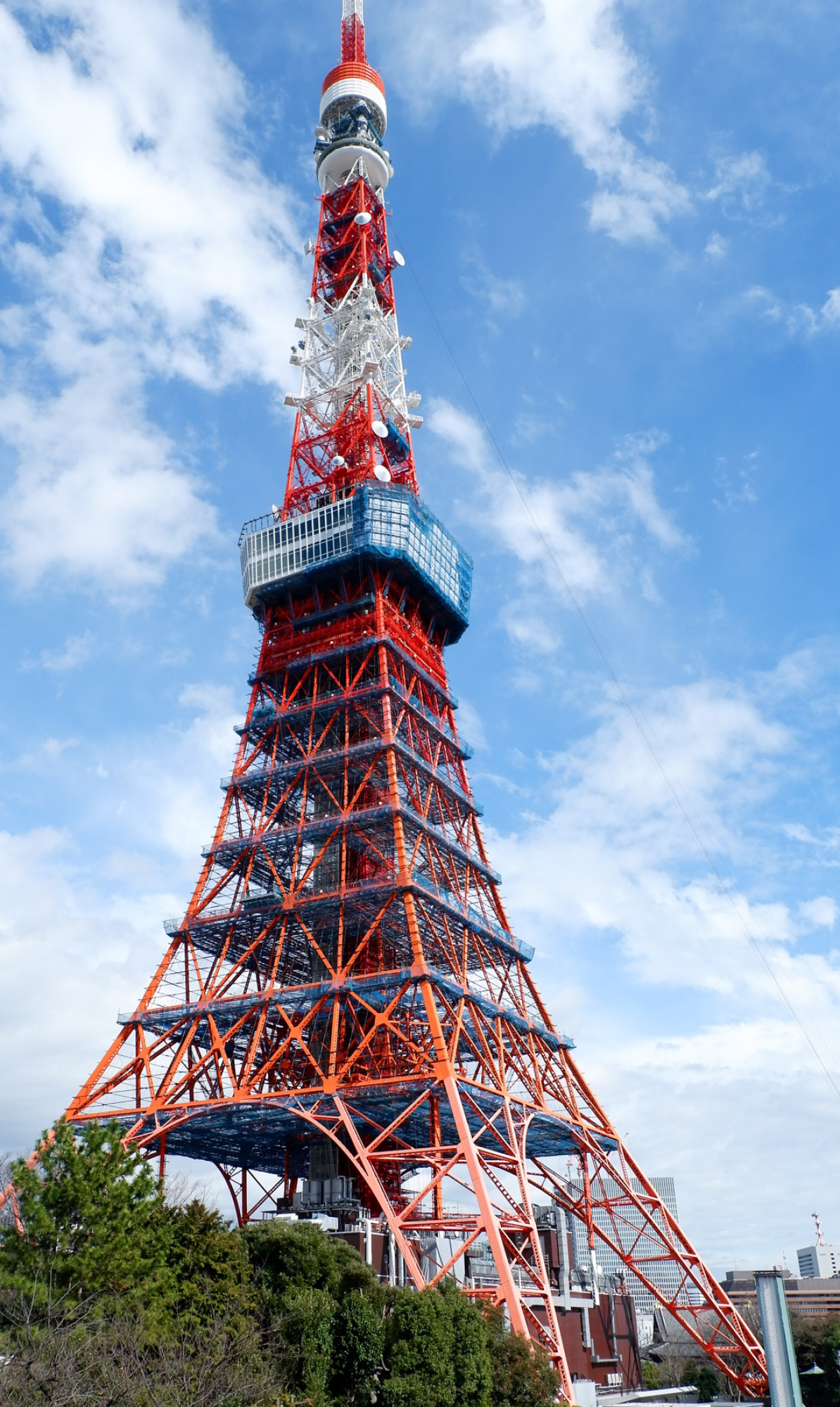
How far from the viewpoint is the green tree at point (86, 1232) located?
88.3 feet

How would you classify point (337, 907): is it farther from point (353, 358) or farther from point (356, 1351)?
point (353, 358)

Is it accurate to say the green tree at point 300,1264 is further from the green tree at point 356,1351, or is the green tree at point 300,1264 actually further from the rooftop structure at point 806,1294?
the rooftop structure at point 806,1294

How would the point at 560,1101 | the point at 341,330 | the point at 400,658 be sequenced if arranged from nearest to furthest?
the point at 560,1101 → the point at 400,658 → the point at 341,330

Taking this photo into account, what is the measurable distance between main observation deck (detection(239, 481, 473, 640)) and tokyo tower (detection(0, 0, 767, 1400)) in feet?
0.58

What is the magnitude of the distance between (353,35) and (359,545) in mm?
50200

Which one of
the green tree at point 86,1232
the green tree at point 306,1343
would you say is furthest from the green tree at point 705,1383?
the green tree at point 86,1232

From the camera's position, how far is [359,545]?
62656mm

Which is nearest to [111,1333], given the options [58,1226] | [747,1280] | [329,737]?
[58,1226]

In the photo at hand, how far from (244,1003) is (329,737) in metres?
19.2

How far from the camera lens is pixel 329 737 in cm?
6325

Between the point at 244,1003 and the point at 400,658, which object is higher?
the point at 400,658

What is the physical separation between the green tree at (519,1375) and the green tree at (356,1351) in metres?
3.45

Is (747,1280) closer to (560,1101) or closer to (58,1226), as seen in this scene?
(560,1101)

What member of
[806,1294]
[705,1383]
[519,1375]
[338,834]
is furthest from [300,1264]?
[806,1294]
